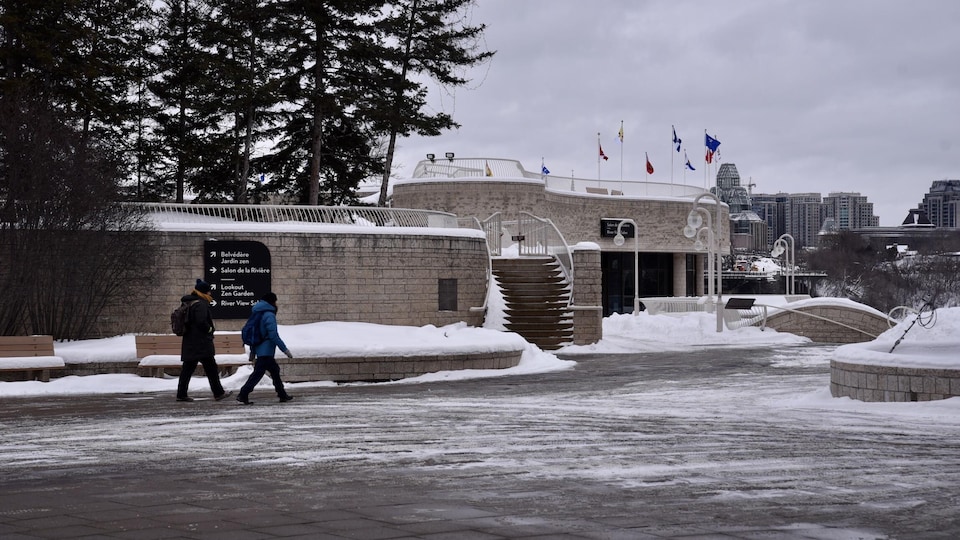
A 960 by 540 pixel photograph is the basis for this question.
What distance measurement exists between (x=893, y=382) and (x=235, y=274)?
1655cm

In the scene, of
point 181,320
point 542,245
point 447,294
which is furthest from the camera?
point 542,245

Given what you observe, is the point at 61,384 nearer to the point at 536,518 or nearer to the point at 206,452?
the point at 206,452

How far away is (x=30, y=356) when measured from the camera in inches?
776

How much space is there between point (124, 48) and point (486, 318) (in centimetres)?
1422

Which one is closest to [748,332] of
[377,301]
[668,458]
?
[377,301]

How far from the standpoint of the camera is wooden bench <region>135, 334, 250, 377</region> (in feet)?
65.0

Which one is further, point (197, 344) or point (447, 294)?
point (447, 294)

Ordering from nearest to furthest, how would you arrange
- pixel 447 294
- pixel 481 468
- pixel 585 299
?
1. pixel 481 468
2. pixel 447 294
3. pixel 585 299

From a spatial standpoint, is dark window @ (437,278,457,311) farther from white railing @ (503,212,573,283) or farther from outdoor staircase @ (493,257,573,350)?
white railing @ (503,212,573,283)

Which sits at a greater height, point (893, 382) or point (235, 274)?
point (235, 274)

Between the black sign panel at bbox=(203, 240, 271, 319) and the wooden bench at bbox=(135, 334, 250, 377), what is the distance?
5220 millimetres

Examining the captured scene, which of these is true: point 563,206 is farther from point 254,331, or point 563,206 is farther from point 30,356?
point 254,331

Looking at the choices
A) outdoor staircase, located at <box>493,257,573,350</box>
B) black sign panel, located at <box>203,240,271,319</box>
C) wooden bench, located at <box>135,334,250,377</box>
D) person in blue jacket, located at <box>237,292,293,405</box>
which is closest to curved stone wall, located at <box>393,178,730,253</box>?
outdoor staircase, located at <box>493,257,573,350</box>

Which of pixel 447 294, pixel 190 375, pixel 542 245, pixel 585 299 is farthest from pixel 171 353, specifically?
pixel 542 245
